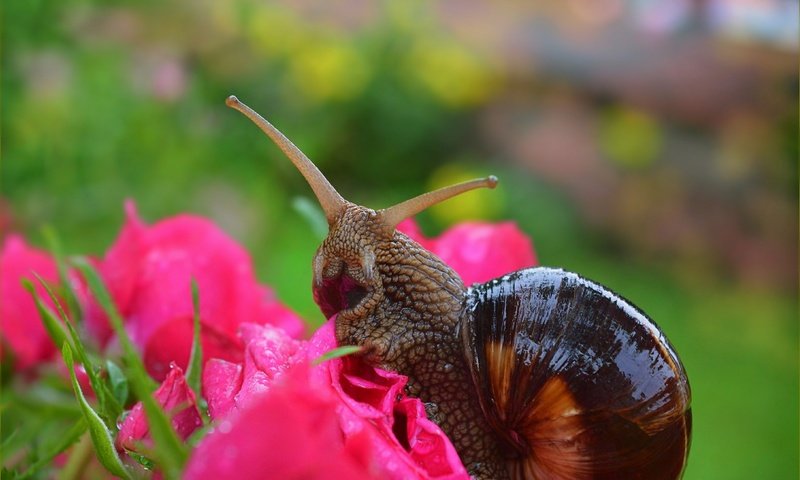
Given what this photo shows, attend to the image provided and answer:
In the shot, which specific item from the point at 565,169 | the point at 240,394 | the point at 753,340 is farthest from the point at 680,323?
the point at 240,394

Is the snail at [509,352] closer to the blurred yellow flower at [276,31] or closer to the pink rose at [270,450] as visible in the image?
the pink rose at [270,450]

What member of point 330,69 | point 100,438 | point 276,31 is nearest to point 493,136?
point 330,69

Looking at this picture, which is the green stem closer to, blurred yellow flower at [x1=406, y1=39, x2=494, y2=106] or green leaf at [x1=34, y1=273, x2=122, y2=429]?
green leaf at [x1=34, y1=273, x2=122, y2=429]

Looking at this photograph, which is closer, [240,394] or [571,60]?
[240,394]

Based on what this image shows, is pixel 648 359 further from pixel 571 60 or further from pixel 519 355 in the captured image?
pixel 571 60

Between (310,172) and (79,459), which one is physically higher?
(310,172)

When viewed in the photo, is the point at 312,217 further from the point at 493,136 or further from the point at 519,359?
the point at 493,136
